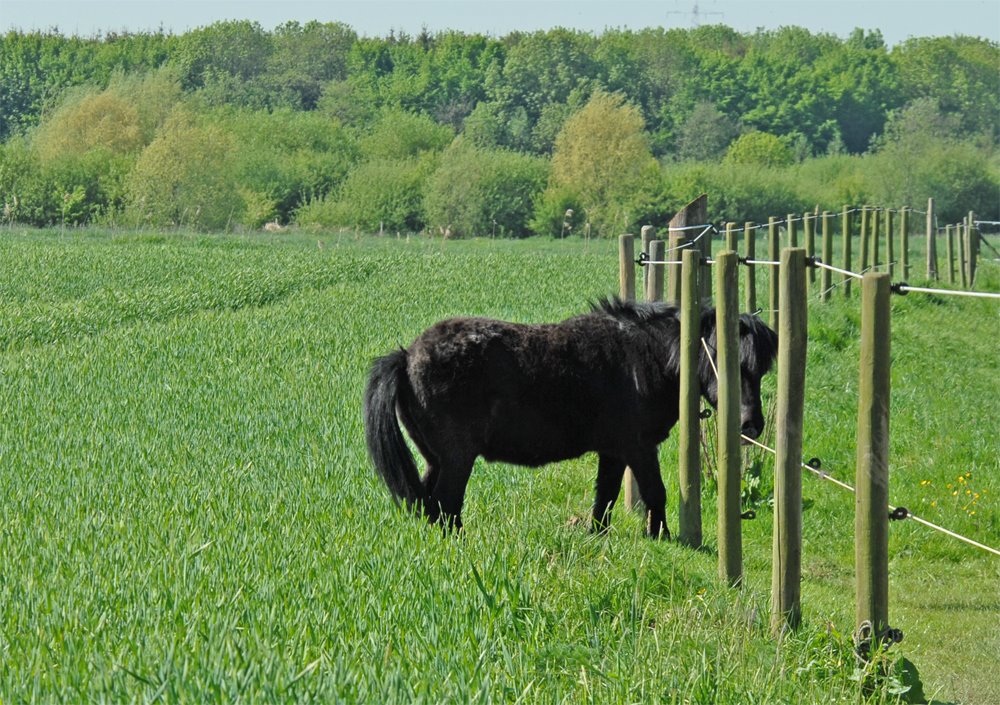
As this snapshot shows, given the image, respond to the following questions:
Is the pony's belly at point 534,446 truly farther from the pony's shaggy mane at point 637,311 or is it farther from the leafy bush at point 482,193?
the leafy bush at point 482,193

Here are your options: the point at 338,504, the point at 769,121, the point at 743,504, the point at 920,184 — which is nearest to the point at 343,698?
the point at 338,504

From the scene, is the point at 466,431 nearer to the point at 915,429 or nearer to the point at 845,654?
the point at 845,654

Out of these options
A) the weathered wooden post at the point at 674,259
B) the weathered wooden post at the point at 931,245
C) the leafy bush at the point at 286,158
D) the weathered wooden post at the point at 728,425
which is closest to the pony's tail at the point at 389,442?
the weathered wooden post at the point at 728,425

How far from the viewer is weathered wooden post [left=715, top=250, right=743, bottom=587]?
19.2ft

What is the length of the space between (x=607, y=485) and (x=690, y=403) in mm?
887

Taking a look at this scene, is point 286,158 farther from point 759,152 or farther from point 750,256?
point 750,256

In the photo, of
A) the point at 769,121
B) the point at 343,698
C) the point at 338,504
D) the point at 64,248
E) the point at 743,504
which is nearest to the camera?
the point at 343,698

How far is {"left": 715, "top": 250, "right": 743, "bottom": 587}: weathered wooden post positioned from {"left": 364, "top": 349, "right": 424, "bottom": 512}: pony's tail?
5.54 feet

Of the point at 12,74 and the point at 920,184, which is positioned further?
the point at 12,74

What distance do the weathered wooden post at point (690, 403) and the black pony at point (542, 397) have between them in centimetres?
24

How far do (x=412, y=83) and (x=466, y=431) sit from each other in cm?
12638

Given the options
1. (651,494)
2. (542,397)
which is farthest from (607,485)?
(542,397)

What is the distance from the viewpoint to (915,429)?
10961 mm

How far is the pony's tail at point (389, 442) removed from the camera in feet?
22.2
